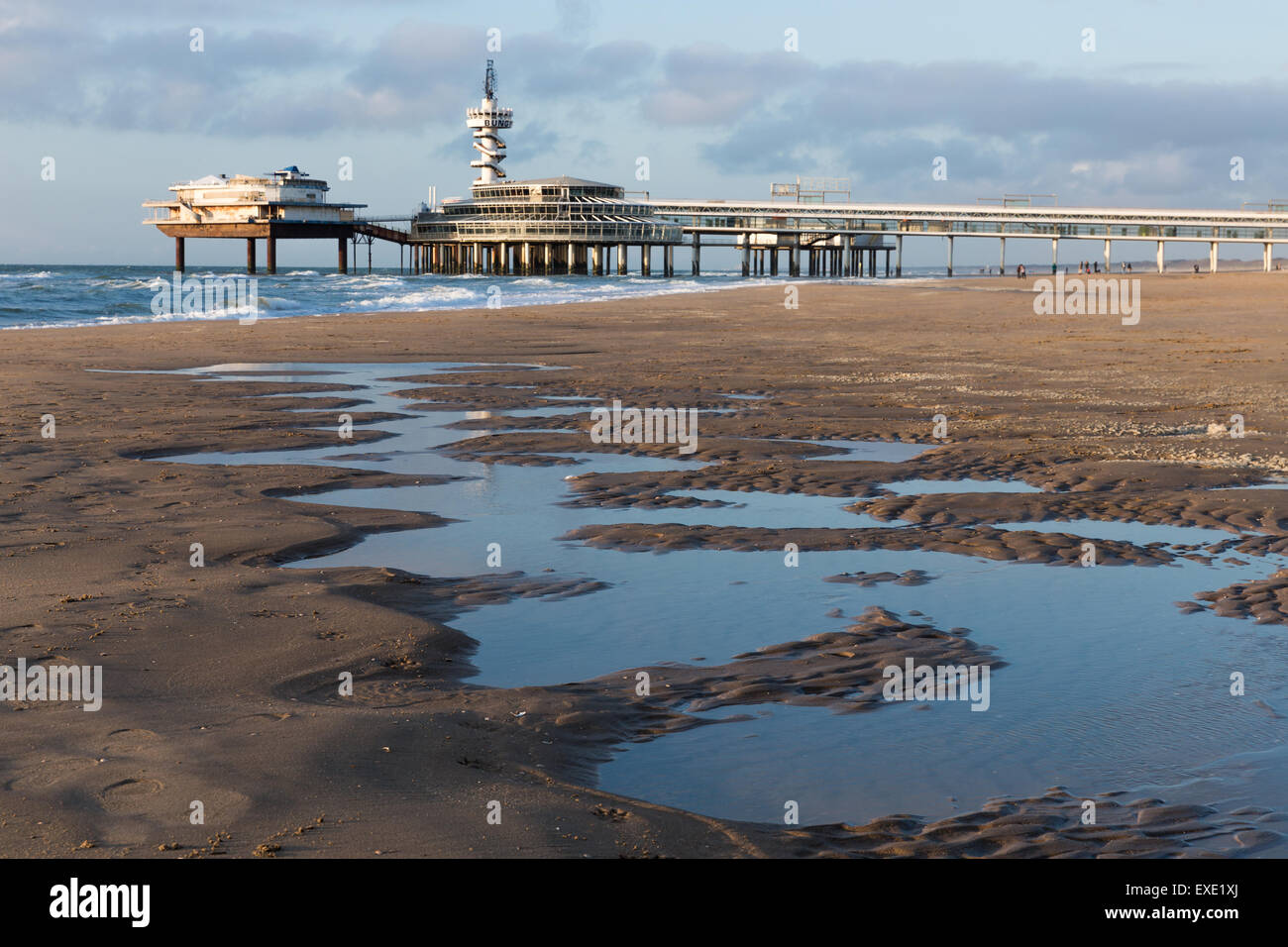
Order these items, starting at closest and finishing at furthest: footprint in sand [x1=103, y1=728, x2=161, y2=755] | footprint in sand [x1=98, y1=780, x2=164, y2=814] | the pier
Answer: footprint in sand [x1=98, y1=780, x2=164, y2=814], footprint in sand [x1=103, y1=728, x2=161, y2=755], the pier

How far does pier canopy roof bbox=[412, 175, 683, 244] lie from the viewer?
373 ft

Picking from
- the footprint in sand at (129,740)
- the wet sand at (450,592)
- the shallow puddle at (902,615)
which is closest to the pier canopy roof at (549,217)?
the wet sand at (450,592)

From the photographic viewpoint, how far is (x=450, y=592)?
7.69 metres

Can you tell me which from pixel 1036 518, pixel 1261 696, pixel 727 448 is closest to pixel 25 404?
pixel 727 448

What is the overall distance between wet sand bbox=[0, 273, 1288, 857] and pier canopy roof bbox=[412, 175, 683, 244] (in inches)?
3671

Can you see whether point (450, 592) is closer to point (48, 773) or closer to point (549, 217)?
point (48, 773)

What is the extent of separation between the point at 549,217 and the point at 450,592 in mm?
111286

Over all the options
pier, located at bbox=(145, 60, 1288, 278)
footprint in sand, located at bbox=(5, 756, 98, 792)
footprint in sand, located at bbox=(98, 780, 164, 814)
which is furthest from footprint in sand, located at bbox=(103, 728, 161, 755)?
pier, located at bbox=(145, 60, 1288, 278)

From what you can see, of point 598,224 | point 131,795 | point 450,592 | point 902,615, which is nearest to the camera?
point 131,795

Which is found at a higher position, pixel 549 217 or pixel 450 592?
pixel 549 217

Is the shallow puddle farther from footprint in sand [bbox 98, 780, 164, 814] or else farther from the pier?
the pier

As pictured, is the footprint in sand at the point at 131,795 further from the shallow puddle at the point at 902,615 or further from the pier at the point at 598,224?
the pier at the point at 598,224

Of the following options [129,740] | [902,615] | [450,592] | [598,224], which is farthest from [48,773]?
[598,224]

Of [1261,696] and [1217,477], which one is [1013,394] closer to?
[1217,477]
